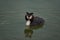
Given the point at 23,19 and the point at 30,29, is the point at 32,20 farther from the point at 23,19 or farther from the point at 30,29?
the point at 30,29

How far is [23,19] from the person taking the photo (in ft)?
21.5

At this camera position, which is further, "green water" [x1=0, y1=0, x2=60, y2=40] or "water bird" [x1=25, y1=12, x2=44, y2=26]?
"water bird" [x1=25, y1=12, x2=44, y2=26]

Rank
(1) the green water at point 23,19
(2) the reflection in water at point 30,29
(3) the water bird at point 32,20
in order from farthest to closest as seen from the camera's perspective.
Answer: (3) the water bird at point 32,20 < (2) the reflection in water at point 30,29 < (1) the green water at point 23,19

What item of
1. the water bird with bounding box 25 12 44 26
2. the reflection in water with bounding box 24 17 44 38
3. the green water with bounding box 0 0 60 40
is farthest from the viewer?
the water bird with bounding box 25 12 44 26

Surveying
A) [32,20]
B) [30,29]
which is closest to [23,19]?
[32,20]

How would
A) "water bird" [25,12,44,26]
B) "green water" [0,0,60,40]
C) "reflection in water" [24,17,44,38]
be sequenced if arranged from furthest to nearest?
"water bird" [25,12,44,26] < "reflection in water" [24,17,44,38] < "green water" [0,0,60,40]

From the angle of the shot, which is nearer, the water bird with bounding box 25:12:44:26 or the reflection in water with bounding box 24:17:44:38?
the reflection in water with bounding box 24:17:44:38

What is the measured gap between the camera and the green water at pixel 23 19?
5.50 m

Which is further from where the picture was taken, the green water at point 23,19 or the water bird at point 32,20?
the water bird at point 32,20

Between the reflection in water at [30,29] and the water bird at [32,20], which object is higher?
the water bird at [32,20]

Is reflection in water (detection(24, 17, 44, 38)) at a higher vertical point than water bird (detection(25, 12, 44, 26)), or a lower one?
lower

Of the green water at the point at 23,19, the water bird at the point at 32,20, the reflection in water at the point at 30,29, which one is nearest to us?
the green water at the point at 23,19

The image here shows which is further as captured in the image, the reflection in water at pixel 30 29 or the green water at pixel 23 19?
the reflection in water at pixel 30 29

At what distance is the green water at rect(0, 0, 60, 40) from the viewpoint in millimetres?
5504
